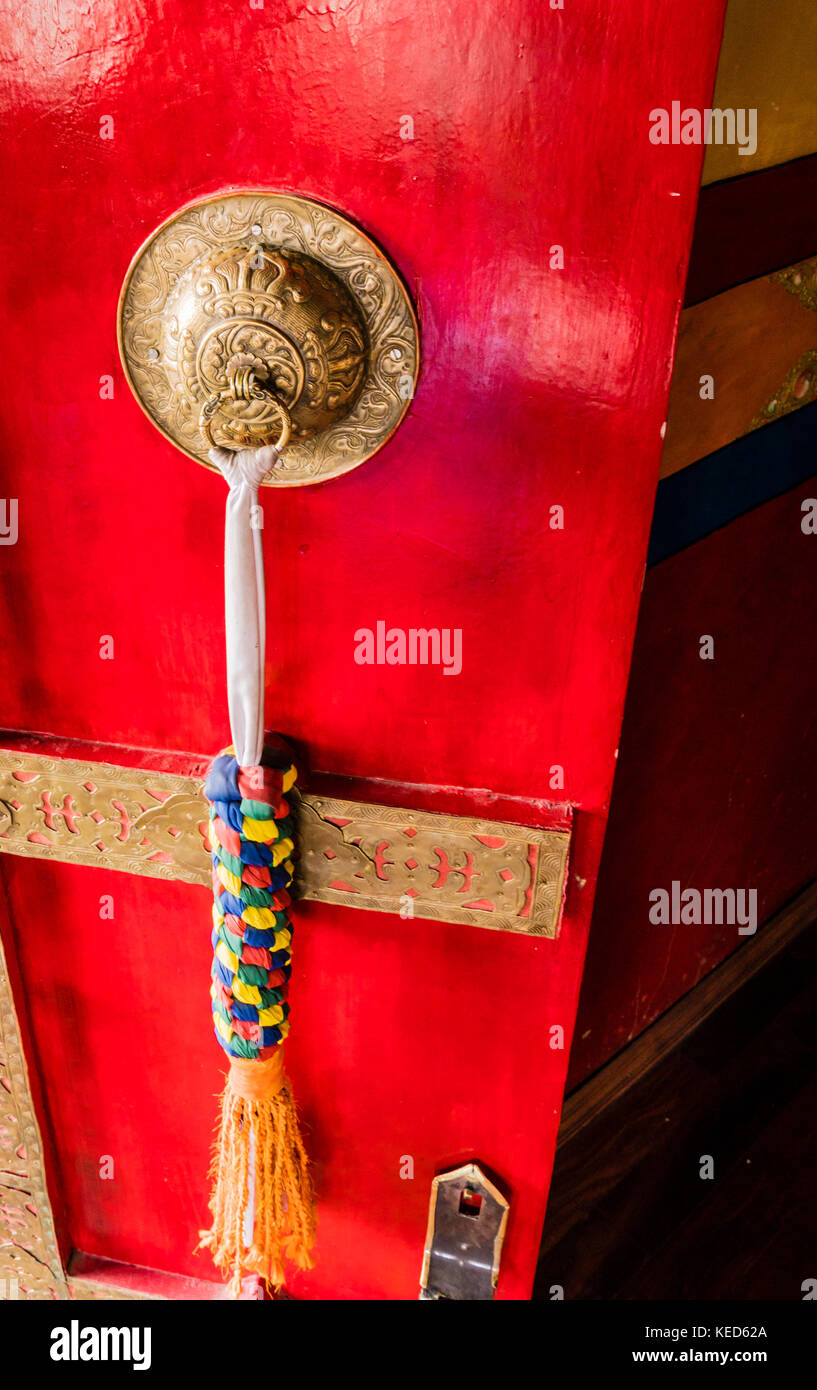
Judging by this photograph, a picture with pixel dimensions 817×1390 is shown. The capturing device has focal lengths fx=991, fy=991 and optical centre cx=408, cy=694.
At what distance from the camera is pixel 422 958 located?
1118 mm

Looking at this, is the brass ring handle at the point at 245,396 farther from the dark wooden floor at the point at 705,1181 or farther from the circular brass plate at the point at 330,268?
the dark wooden floor at the point at 705,1181

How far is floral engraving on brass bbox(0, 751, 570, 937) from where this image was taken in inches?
38.9

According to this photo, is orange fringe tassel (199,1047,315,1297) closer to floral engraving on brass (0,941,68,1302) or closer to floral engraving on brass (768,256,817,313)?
floral engraving on brass (0,941,68,1302)

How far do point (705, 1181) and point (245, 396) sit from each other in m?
1.66

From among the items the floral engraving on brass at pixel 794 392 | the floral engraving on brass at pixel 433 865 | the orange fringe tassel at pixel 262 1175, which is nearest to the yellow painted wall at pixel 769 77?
the floral engraving on brass at pixel 794 392

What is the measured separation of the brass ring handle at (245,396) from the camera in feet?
2.43

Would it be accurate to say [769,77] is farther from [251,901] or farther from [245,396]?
[251,901]

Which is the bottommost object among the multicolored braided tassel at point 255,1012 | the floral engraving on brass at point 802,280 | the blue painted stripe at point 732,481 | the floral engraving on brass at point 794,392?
the multicolored braided tassel at point 255,1012

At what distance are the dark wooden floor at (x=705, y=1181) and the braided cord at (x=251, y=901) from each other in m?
0.93

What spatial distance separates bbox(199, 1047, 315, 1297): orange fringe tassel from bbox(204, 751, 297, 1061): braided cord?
5cm

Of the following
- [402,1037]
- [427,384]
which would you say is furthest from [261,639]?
[402,1037]

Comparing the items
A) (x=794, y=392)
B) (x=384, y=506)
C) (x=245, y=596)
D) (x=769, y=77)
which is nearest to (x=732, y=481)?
(x=794, y=392)

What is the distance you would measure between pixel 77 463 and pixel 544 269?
0.45 meters

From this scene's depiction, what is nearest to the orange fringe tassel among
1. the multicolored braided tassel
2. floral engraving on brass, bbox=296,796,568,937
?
the multicolored braided tassel
